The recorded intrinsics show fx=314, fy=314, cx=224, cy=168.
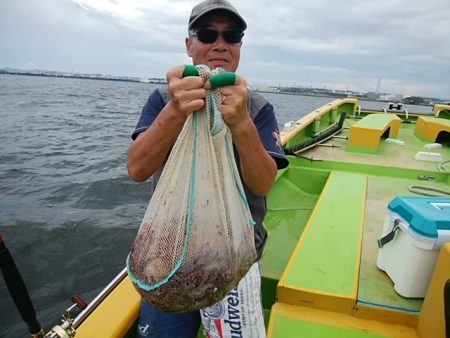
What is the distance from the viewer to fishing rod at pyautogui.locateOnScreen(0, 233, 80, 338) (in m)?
1.55

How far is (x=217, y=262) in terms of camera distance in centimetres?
118

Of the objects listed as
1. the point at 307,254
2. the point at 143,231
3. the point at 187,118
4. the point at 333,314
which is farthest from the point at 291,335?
the point at 187,118

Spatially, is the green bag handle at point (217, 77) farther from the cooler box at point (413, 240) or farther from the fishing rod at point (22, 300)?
the cooler box at point (413, 240)

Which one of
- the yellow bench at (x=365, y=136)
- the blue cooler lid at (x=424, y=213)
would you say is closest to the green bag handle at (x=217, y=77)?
the blue cooler lid at (x=424, y=213)

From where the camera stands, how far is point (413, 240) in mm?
1941

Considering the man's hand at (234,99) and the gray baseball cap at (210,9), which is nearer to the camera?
the man's hand at (234,99)

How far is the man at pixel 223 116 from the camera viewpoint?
3.89ft

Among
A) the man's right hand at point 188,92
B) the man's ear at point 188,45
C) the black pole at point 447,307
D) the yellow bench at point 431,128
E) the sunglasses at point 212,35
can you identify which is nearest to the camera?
the man's right hand at point 188,92

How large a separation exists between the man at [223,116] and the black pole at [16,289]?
543mm

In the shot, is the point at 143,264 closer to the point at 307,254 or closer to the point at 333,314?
the point at 333,314

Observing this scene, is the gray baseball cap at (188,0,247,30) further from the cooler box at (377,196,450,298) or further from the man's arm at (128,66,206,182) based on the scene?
the cooler box at (377,196,450,298)

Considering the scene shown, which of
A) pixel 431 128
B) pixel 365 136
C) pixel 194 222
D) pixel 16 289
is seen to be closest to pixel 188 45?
pixel 194 222

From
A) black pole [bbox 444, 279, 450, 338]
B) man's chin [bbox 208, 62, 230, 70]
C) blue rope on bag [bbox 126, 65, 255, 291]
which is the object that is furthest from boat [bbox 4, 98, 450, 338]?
man's chin [bbox 208, 62, 230, 70]

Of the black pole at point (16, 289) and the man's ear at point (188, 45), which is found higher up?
the man's ear at point (188, 45)
